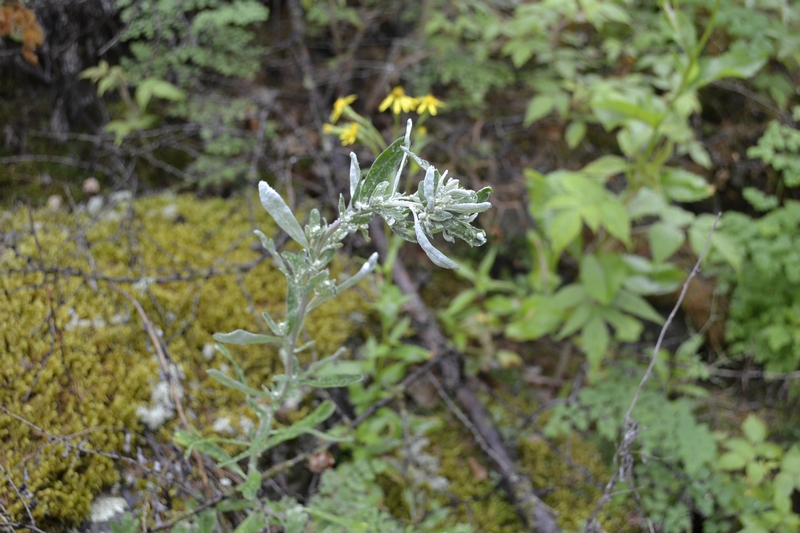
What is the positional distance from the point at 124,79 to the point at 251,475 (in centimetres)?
226

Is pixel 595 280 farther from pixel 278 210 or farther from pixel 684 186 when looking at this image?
pixel 278 210

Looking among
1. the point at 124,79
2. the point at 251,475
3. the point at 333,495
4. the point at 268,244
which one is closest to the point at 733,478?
the point at 333,495

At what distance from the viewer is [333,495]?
68.1 inches

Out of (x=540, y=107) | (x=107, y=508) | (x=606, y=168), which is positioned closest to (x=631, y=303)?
(x=606, y=168)

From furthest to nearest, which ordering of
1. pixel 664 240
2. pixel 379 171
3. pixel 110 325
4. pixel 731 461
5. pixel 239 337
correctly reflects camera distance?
pixel 664 240 < pixel 731 461 < pixel 110 325 < pixel 239 337 < pixel 379 171

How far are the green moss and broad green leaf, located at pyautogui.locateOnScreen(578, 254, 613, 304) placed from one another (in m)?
1.15

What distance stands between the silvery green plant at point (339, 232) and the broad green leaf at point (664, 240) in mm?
1498

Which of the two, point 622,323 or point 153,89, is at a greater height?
point 153,89

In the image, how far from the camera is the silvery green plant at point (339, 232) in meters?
1.11

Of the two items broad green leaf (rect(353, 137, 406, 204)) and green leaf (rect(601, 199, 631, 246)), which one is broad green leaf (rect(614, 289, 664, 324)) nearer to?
green leaf (rect(601, 199, 631, 246))

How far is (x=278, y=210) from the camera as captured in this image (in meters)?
1.25

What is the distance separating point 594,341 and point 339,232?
1625 mm

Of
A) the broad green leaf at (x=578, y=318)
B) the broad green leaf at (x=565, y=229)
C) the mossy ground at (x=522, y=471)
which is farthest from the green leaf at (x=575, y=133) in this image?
the mossy ground at (x=522, y=471)

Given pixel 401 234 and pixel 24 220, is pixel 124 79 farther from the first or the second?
pixel 401 234
